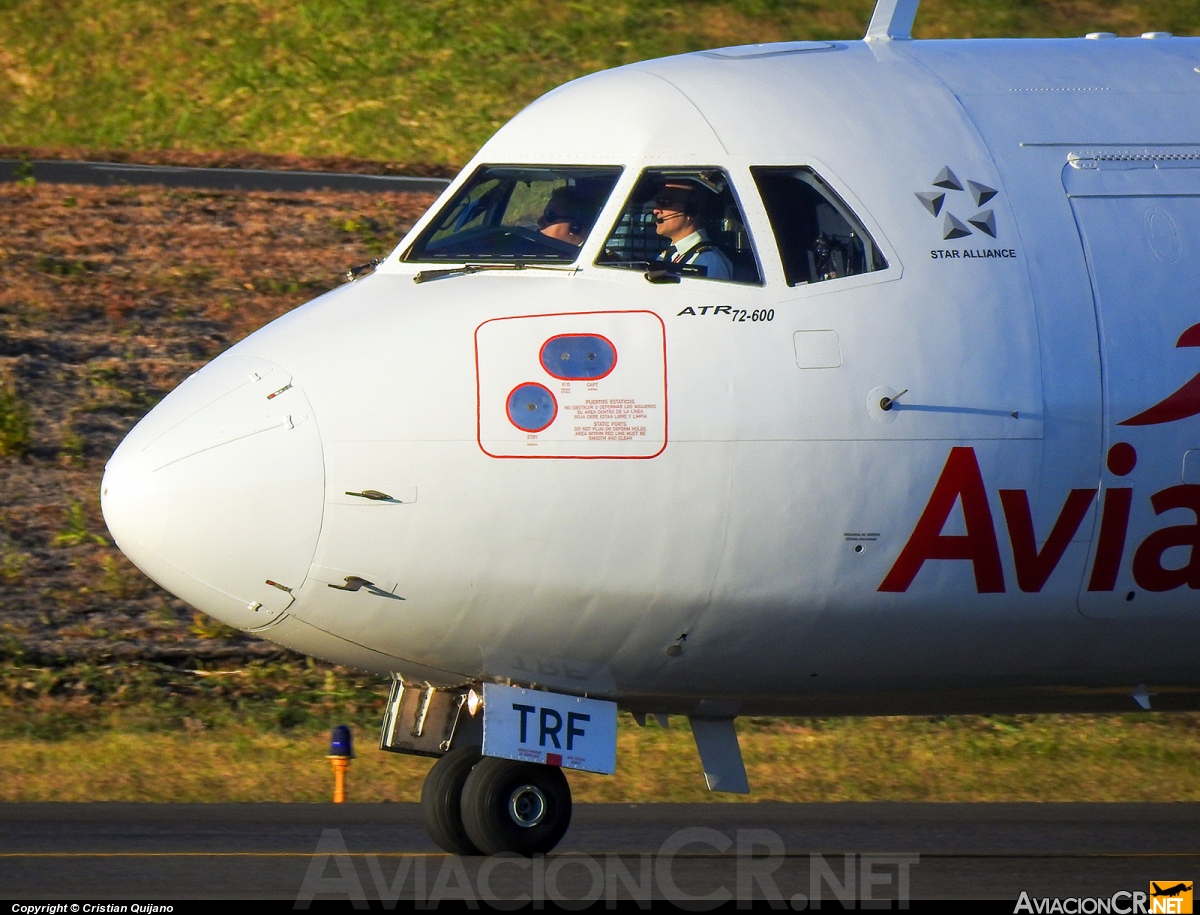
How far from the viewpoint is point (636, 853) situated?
923cm

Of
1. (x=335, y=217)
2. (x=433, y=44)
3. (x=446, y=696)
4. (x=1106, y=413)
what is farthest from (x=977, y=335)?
(x=433, y=44)

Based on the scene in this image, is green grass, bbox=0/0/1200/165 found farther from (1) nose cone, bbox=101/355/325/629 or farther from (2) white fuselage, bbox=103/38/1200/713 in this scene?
(1) nose cone, bbox=101/355/325/629

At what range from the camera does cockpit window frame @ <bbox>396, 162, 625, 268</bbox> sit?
7797 mm

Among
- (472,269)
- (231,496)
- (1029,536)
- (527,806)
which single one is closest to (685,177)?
(472,269)

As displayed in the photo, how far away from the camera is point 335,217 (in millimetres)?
22484

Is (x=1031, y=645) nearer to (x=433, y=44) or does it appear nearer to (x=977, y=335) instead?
(x=977, y=335)

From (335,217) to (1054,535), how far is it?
16.0 metres

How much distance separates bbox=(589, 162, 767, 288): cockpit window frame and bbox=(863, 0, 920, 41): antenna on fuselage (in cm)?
157

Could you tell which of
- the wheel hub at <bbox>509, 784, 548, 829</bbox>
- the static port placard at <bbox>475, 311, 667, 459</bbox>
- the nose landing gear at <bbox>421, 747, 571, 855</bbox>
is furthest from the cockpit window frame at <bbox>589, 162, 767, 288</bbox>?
the wheel hub at <bbox>509, 784, 548, 829</bbox>

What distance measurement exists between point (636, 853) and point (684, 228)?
3372 millimetres

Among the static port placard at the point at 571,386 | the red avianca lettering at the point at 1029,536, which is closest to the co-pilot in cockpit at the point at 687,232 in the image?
the static port placard at the point at 571,386

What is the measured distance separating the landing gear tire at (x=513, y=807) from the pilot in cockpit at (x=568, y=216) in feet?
→ 7.85

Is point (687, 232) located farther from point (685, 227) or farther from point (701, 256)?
point (701, 256)

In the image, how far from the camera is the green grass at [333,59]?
29.6 m
